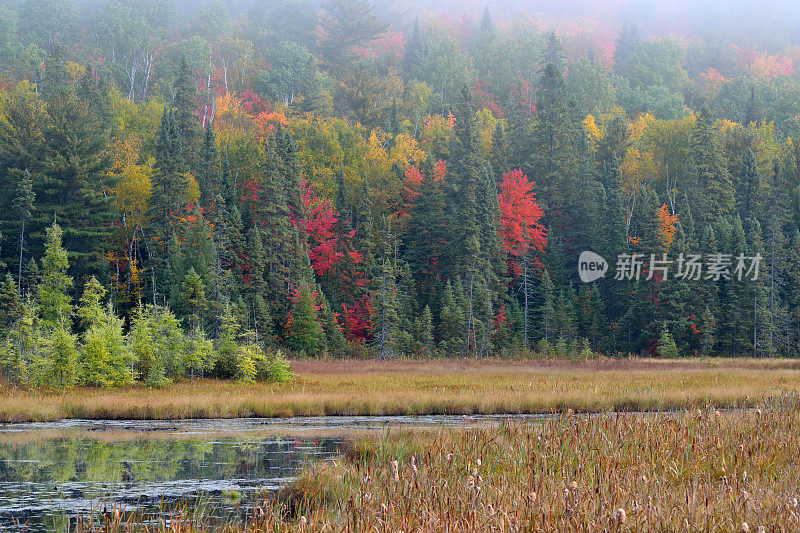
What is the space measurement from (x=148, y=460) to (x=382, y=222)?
4564cm

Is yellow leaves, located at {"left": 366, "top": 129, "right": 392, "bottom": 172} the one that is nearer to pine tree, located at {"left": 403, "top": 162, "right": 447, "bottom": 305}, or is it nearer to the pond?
pine tree, located at {"left": 403, "top": 162, "right": 447, "bottom": 305}

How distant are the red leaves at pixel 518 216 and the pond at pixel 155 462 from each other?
41170 mm

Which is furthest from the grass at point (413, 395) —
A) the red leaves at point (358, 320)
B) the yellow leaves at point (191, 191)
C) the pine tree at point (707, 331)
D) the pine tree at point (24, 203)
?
the yellow leaves at point (191, 191)

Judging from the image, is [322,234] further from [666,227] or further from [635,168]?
[635,168]

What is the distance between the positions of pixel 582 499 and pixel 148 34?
10811cm

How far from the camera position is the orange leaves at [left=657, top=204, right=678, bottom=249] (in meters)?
60.8

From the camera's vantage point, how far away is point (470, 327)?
58.7 metres

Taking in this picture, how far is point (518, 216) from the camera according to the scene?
65.6 m

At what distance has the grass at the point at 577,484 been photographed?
26.4 ft

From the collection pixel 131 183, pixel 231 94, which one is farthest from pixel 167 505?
pixel 231 94

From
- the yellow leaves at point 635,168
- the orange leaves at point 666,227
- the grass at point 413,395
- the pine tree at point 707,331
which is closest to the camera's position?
the grass at point 413,395

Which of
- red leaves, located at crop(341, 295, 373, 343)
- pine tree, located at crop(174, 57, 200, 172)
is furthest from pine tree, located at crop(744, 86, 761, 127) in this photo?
pine tree, located at crop(174, 57, 200, 172)

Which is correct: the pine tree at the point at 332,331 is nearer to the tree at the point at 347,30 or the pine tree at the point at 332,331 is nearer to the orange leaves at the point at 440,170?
the orange leaves at the point at 440,170

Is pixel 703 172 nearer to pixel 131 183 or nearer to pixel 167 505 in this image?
pixel 131 183
